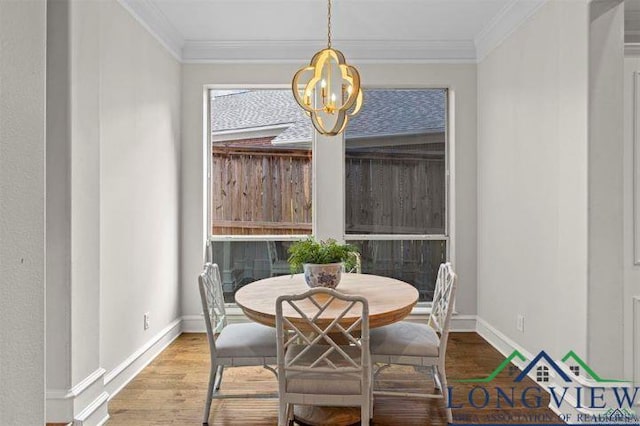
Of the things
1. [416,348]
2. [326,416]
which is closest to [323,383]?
[326,416]

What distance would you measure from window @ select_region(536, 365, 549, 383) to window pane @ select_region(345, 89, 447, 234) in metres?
1.74

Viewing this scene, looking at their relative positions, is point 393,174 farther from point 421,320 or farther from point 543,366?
point 543,366

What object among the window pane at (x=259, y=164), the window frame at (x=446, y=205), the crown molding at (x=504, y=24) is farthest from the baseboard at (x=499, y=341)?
the crown molding at (x=504, y=24)

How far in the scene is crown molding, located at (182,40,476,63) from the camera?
439 centimetres

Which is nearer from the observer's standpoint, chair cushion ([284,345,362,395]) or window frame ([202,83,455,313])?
chair cushion ([284,345,362,395])

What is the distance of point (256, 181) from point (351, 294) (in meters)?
2.23

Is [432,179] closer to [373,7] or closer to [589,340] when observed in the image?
[373,7]

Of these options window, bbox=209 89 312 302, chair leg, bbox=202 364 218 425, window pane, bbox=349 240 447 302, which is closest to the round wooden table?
chair leg, bbox=202 364 218 425

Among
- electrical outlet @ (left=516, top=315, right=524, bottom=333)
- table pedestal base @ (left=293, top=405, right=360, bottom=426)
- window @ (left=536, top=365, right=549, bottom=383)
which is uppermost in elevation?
electrical outlet @ (left=516, top=315, right=524, bottom=333)

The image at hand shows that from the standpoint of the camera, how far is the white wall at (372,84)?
446 centimetres

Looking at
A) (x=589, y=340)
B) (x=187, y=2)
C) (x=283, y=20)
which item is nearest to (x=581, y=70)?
(x=589, y=340)

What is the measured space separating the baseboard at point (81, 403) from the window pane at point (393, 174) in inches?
105

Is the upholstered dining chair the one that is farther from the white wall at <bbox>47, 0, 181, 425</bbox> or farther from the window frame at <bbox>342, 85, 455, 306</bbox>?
the window frame at <bbox>342, 85, 455, 306</bbox>

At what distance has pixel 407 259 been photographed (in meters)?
4.63
